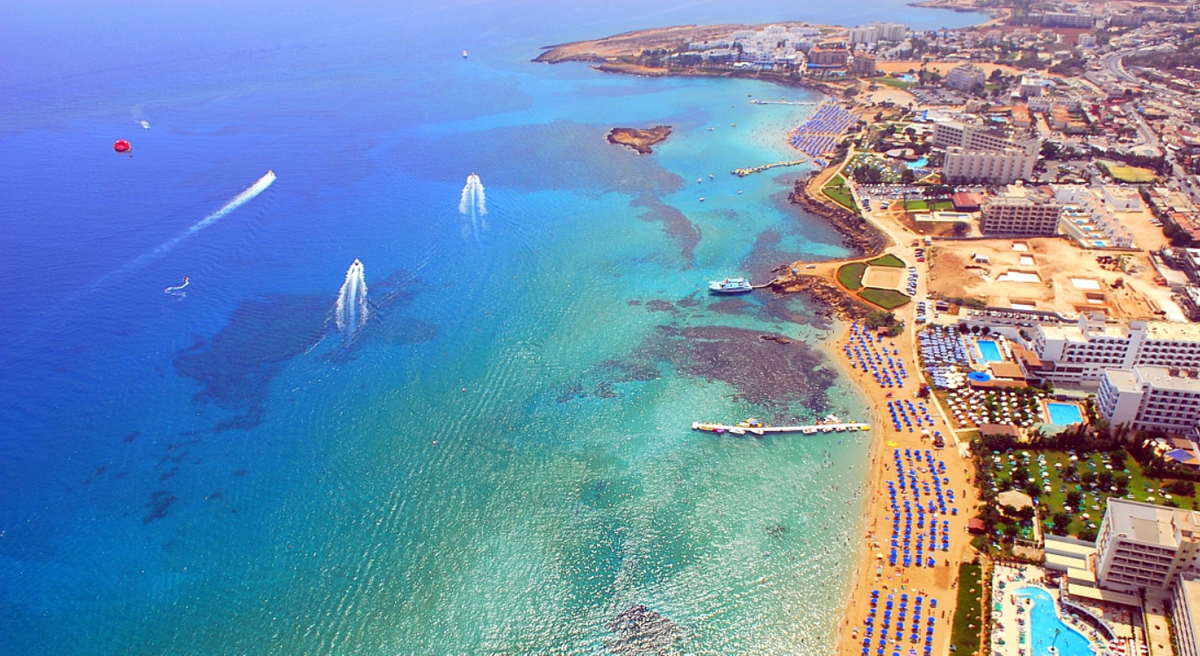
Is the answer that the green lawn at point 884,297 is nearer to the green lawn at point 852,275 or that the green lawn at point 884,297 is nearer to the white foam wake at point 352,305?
the green lawn at point 852,275

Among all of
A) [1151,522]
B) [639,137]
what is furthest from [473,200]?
[1151,522]

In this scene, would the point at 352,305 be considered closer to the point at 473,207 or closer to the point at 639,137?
the point at 473,207

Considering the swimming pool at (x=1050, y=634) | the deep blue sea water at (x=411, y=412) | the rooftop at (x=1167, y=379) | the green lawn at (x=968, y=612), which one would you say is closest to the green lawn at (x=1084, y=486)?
the swimming pool at (x=1050, y=634)

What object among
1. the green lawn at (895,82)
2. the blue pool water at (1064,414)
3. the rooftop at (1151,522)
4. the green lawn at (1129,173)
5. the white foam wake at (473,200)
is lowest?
the blue pool water at (1064,414)

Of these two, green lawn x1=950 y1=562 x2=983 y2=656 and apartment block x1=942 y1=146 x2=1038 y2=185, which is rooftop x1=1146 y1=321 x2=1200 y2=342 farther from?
apartment block x1=942 y1=146 x2=1038 y2=185

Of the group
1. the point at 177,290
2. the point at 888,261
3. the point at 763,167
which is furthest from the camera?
the point at 763,167
